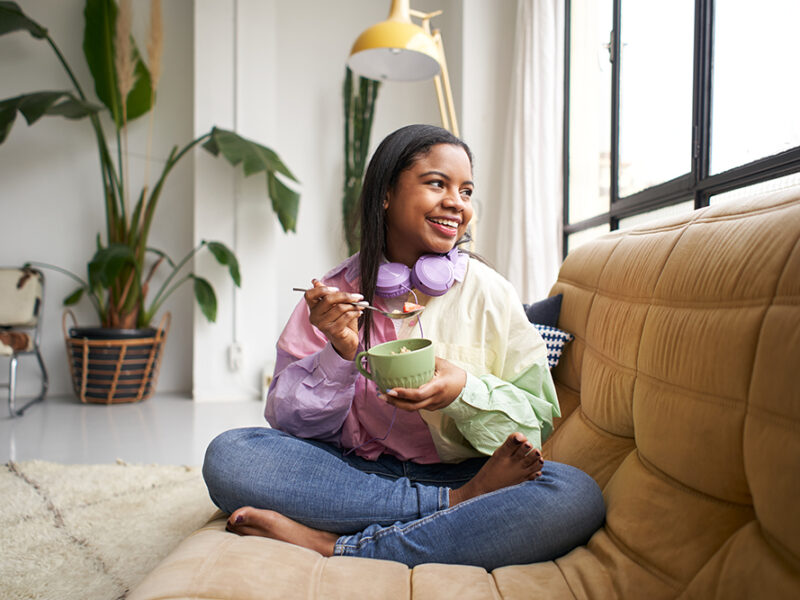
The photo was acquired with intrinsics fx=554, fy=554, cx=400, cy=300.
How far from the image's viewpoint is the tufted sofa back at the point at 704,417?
0.60 metres

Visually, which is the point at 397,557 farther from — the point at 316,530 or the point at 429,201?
the point at 429,201

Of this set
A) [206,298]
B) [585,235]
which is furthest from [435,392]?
[206,298]

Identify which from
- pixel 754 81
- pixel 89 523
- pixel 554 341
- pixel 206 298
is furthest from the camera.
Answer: pixel 206 298

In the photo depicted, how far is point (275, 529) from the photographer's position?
898 mm

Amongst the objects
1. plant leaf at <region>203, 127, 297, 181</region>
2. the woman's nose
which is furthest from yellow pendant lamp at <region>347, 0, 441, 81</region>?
the woman's nose

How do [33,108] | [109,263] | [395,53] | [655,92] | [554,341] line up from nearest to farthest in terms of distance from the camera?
[554,341], [655,92], [395,53], [33,108], [109,263]

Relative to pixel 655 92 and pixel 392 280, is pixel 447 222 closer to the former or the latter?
pixel 392 280

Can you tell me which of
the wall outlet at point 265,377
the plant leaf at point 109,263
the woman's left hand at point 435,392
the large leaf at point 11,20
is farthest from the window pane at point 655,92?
the large leaf at point 11,20

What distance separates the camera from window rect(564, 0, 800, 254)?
1.58 meters

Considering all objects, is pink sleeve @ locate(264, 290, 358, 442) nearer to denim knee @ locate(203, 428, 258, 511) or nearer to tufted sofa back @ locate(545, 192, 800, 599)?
denim knee @ locate(203, 428, 258, 511)

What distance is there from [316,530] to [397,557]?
155 millimetres

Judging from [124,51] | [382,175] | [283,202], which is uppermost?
[124,51]

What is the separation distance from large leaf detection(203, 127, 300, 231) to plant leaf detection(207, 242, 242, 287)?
14.8 inches

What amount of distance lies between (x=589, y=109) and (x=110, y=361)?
2.99 metres
